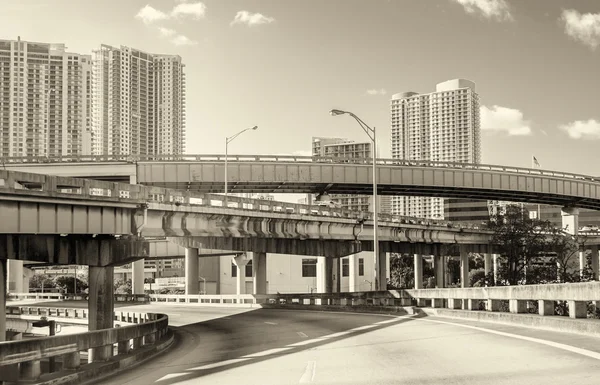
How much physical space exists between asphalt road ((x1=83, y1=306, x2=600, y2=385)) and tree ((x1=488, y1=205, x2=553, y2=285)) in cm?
5830

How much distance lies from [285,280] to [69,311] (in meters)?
93.0

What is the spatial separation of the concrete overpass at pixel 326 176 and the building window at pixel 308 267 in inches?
2088

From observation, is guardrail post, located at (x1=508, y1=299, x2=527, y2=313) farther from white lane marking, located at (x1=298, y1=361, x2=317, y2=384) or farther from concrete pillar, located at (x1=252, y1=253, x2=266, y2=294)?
concrete pillar, located at (x1=252, y1=253, x2=266, y2=294)

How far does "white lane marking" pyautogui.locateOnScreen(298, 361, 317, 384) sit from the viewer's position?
39.6 ft

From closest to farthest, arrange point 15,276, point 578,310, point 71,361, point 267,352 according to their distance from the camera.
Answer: point 71,361 → point 578,310 → point 267,352 → point 15,276

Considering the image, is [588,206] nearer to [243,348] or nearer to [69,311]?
[69,311]

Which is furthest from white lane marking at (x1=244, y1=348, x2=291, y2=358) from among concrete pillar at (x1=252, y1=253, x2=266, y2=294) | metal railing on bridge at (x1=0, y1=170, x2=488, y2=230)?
concrete pillar at (x1=252, y1=253, x2=266, y2=294)

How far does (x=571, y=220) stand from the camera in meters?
97.9

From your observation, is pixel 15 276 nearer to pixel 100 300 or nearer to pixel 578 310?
pixel 100 300

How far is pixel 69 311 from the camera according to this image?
1831 inches

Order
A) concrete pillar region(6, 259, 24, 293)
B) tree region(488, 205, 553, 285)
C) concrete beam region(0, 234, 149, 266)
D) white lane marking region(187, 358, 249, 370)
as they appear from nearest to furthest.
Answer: white lane marking region(187, 358, 249, 370), concrete beam region(0, 234, 149, 266), tree region(488, 205, 553, 285), concrete pillar region(6, 259, 24, 293)

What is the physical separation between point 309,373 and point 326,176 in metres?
66.6

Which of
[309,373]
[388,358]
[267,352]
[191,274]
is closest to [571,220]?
[191,274]

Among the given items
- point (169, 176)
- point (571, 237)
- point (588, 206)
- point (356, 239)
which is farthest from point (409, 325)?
point (588, 206)
